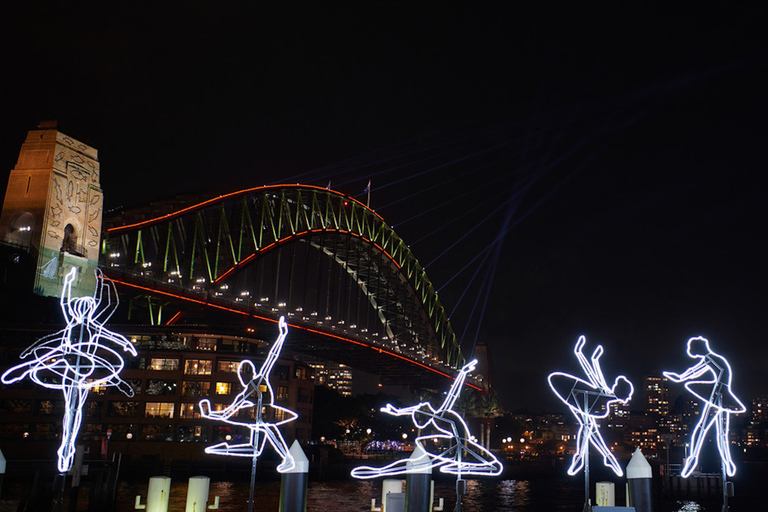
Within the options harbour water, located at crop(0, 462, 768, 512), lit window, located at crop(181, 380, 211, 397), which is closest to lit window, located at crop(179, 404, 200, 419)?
lit window, located at crop(181, 380, 211, 397)

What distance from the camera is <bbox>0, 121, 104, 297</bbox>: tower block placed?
46.5 m

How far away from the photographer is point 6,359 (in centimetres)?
6944

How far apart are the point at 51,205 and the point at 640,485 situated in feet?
128

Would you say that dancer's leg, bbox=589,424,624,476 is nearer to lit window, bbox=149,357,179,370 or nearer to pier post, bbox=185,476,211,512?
pier post, bbox=185,476,211,512

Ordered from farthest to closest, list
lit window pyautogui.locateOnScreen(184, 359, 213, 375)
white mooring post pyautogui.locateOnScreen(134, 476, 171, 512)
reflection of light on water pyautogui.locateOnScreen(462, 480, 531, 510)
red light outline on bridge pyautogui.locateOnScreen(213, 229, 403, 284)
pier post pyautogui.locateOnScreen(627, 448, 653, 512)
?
red light outline on bridge pyautogui.locateOnScreen(213, 229, 403, 284) < lit window pyautogui.locateOnScreen(184, 359, 213, 375) < reflection of light on water pyautogui.locateOnScreen(462, 480, 531, 510) < white mooring post pyautogui.locateOnScreen(134, 476, 171, 512) < pier post pyautogui.locateOnScreen(627, 448, 653, 512)


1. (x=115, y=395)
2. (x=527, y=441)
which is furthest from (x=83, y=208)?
(x=527, y=441)

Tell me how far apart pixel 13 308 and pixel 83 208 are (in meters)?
17.5

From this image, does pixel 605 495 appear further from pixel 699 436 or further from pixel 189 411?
pixel 189 411

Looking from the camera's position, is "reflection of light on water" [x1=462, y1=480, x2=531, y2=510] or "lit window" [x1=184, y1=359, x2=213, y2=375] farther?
"lit window" [x1=184, y1=359, x2=213, y2=375]

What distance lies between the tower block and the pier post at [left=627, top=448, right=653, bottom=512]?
34272 millimetres

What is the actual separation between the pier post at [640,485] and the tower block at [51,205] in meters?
34.3

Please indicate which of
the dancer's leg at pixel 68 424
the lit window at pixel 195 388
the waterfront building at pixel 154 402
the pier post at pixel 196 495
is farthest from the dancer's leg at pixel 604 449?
the lit window at pixel 195 388

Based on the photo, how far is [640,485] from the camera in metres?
20.1

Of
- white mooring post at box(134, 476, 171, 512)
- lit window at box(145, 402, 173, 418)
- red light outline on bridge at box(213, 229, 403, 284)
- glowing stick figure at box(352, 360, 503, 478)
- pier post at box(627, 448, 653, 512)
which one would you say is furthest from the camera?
red light outline on bridge at box(213, 229, 403, 284)
